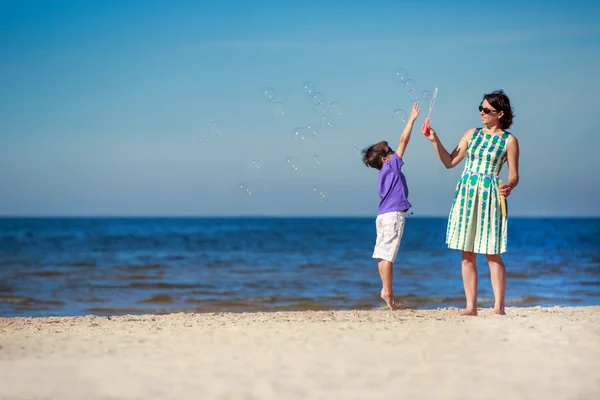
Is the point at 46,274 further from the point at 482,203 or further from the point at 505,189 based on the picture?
the point at 505,189

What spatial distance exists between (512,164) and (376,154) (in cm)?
128

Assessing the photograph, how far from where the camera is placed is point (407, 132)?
277 inches

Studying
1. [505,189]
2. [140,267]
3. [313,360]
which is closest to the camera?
[313,360]

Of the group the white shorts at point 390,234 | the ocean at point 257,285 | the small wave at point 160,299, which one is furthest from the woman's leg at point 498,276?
the small wave at point 160,299

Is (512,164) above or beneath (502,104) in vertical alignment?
beneath

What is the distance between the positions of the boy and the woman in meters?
0.52

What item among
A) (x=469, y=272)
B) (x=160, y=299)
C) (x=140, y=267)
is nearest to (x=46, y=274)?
(x=140, y=267)

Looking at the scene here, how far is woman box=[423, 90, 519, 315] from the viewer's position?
648cm

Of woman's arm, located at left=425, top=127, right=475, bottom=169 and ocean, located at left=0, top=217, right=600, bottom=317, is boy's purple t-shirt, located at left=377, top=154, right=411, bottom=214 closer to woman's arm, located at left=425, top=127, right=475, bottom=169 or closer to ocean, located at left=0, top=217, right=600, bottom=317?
woman's arm, located at left=425, top=127, right=475, bottom=169

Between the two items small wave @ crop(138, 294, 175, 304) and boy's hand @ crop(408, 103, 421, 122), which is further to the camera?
small wave @ crop(138, 294, 175, 304)

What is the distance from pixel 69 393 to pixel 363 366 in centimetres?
172

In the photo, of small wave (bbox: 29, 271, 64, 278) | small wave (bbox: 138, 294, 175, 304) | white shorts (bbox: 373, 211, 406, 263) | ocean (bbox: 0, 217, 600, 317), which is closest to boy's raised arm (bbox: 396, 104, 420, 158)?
white shorts (bbox: 373, 211, 406, 263)

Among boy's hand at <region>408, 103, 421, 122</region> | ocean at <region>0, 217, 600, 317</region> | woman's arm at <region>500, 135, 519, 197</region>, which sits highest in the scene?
boy's hand at <region>408, 103, 421, 122</region>

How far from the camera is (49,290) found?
13891 mm
